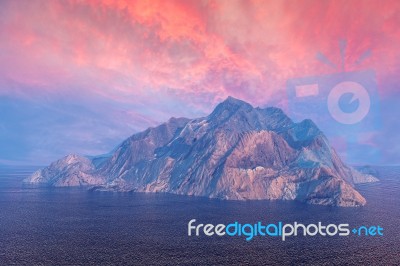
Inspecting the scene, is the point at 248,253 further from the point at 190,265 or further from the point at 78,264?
the point at 78,264

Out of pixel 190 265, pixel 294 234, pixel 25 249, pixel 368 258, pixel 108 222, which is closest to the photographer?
pixel 190 265

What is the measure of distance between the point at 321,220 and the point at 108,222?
13354 centimetres

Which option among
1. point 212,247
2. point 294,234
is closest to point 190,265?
point 212,247

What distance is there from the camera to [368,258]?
4867 inches

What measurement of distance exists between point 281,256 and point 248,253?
1339 centimetres

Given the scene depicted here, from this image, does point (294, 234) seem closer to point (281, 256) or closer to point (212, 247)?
point (281, 256)

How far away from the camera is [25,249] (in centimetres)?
13275

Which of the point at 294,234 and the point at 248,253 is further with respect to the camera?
the point at 294,234

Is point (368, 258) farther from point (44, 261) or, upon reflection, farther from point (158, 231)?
point (44, 261)

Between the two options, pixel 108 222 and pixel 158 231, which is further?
pixel 108 222

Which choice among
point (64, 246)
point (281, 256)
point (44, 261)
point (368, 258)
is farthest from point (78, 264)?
point (368, 258)

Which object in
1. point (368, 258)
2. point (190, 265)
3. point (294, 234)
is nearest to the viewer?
point (190, 265)

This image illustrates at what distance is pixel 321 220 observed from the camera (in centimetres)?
19300

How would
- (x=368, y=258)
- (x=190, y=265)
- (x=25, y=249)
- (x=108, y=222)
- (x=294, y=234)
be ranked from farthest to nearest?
(x=108, y=222), (x=294, y=234), (x=25, y=249), (x=368, y=258), (x=190, y=265)
